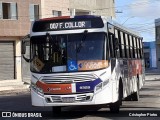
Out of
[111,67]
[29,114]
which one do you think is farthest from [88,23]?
[29,114]

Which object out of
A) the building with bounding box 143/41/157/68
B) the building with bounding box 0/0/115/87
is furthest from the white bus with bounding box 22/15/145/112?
the building with bounding box 143/41/157/68

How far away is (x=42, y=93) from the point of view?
570 inches

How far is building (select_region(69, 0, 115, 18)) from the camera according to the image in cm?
5636

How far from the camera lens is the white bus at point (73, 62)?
46.6 feet

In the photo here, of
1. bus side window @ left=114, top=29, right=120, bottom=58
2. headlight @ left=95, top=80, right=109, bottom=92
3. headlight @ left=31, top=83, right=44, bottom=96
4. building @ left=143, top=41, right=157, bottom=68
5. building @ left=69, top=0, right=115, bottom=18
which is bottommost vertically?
building @ left=143, top=41, right=157, bottom=68

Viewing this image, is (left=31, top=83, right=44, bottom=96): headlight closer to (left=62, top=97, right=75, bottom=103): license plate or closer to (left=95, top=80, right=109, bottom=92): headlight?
(left=62, top=97, right=75, bottom=103): license plate

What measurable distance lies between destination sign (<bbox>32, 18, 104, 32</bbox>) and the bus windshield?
27cm

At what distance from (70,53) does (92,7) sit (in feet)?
151

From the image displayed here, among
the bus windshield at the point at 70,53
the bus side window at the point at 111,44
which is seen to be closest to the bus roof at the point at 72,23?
the bus windshield at the point at 70,53

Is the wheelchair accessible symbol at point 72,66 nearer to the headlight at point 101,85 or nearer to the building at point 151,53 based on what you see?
the headlight at point 101,85

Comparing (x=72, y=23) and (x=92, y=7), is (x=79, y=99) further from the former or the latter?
(x=92, y=7)

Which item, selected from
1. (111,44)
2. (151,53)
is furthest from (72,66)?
(151,53)

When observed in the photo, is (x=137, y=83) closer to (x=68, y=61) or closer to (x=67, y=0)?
(x=68, y=61)

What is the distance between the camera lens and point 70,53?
14484 mm
